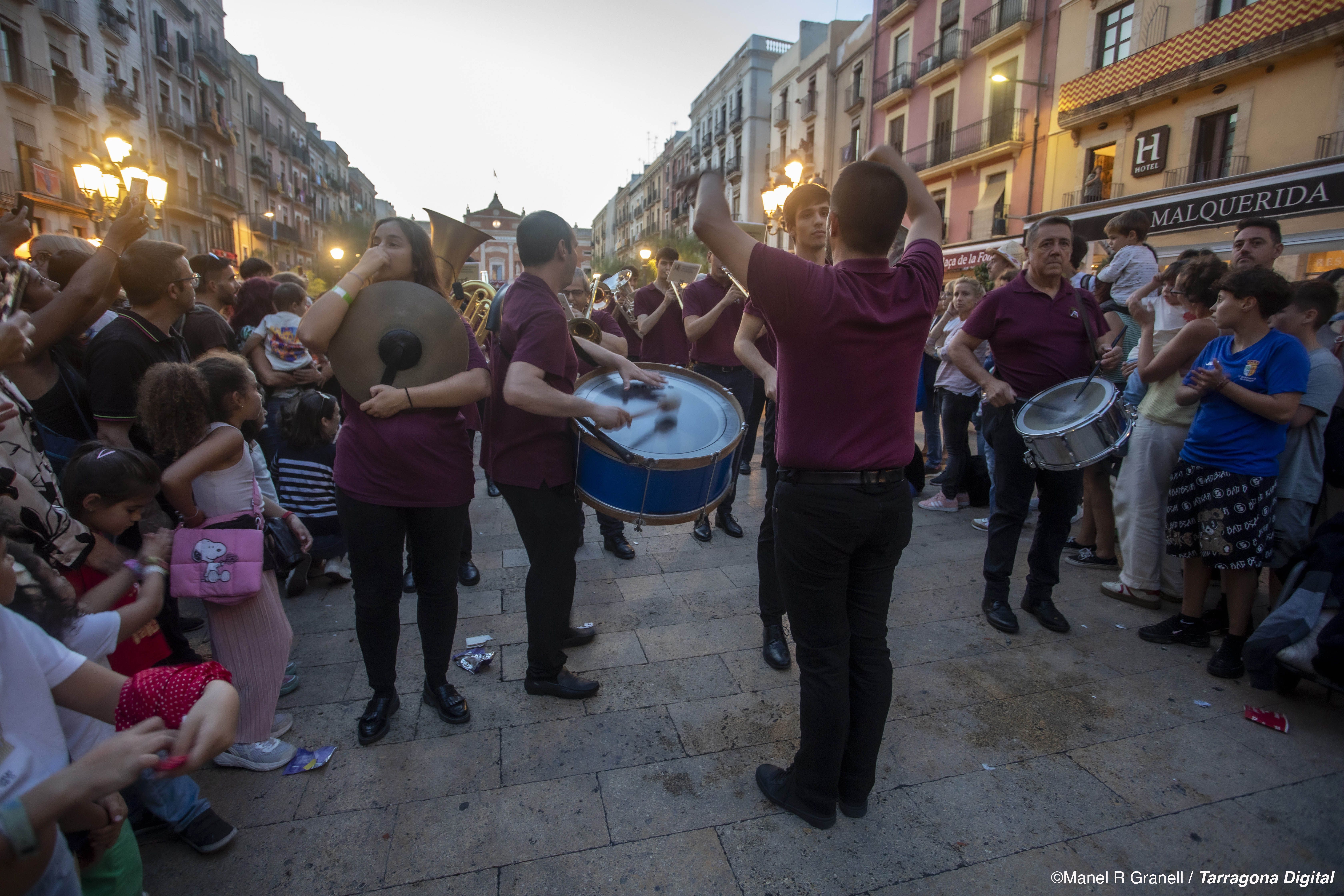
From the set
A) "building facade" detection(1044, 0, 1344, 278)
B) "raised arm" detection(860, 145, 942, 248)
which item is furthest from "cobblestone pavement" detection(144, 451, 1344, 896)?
"building facade" detection(1044, 0, 1344, 278)

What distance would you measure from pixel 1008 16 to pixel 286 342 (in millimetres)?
23353

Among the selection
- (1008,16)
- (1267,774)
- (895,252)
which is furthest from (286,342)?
(1008,16)

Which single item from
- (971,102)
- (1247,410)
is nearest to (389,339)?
(1247,410)

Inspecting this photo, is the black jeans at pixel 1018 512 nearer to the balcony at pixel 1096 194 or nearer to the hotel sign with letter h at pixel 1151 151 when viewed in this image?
the hotel sign with letter h at pixel 1151 151

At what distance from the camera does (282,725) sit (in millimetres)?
2713

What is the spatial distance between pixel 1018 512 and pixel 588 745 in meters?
2.57

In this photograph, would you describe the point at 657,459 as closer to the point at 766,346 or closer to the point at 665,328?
the point at 766,346

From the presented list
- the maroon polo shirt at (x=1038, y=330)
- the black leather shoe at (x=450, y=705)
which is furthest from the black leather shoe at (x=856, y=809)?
the maroon polo shirt at (x=1038, y=330)

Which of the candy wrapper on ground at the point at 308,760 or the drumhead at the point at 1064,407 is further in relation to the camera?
the drumhead at the point at 1064,407

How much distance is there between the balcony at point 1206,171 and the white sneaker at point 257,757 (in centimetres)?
1872

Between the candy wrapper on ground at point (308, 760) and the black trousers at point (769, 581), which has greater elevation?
the black trousers at point (769, 581)

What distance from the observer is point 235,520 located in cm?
247

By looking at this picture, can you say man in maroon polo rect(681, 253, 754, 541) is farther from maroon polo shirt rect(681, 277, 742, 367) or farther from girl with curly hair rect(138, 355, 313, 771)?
girl with curly hair rect(138, 355, 313, 771)

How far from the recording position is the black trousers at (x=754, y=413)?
5383 mm
